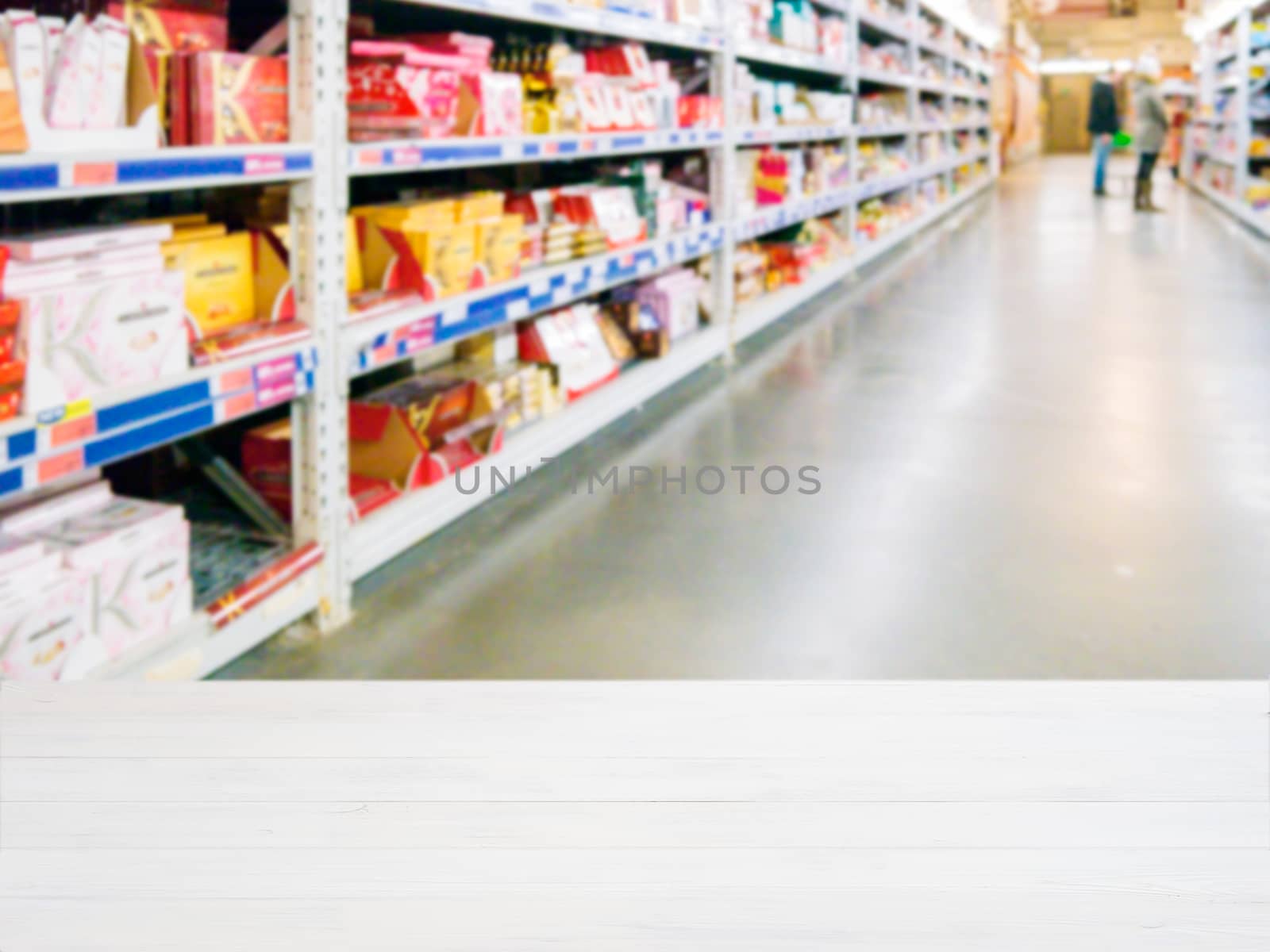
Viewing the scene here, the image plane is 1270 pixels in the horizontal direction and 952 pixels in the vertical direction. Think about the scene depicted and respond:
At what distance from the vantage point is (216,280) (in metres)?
2.57

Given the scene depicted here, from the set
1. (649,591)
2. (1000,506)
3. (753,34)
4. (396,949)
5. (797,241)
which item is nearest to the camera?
(396,949)

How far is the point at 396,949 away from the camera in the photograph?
0.97 m

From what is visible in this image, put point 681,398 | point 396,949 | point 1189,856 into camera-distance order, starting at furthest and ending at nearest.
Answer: point 681,398, point 1189,856, point 396,949

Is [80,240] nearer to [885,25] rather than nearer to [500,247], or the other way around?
[500,247]

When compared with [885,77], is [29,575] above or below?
below

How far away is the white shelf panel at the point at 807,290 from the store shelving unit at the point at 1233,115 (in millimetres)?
3236

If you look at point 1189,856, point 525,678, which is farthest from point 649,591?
point 1189,856

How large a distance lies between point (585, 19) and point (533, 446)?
132cm

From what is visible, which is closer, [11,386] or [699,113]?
[11,386]

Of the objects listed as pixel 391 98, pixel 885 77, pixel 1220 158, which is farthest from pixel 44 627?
pixel 1220 158

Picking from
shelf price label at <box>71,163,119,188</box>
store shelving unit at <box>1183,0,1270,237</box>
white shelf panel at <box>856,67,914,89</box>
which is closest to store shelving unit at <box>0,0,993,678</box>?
shelf price label at <box>71,163,119,188</box>

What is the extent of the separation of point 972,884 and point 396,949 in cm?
47

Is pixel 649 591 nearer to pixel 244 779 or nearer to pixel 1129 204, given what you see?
pixel 244 779

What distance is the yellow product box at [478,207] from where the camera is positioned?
3.41m
